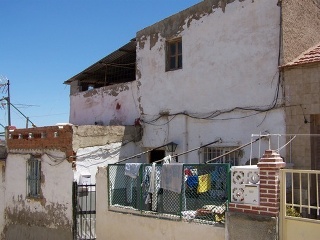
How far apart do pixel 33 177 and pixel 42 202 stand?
1.10m

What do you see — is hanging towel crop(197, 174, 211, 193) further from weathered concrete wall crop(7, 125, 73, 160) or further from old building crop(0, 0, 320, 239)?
weathered concrete wall crop(7, 125, 73, 160)

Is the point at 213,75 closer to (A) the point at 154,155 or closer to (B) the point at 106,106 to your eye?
(A) the point at 154,155

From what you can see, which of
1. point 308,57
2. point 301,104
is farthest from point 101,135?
point 308,57

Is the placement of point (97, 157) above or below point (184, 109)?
below

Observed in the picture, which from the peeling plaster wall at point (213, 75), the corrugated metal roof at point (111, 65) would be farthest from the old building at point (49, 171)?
the corrugated metal roof at point (111, 65)

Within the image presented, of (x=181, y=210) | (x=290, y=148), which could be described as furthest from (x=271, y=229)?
(x=290, y=148)

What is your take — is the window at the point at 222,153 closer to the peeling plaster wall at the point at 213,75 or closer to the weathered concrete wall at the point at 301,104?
the peeling plaster wall at the point at 213,75

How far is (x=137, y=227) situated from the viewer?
10203mm

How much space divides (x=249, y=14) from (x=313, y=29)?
1.86m

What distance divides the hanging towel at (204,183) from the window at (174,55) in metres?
5.56

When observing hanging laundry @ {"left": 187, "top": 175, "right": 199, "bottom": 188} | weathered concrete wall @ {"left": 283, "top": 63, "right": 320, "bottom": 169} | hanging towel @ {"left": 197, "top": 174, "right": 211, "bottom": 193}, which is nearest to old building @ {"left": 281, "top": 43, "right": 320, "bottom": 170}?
weathered concrete wall @ {"left": 283, "top": 63, "right": 320, "bottom": 169}

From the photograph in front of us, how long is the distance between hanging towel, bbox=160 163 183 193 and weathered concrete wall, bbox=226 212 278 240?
1.59 m

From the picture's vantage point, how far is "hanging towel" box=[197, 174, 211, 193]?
895 cm

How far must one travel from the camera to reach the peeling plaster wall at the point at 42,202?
527 inches
